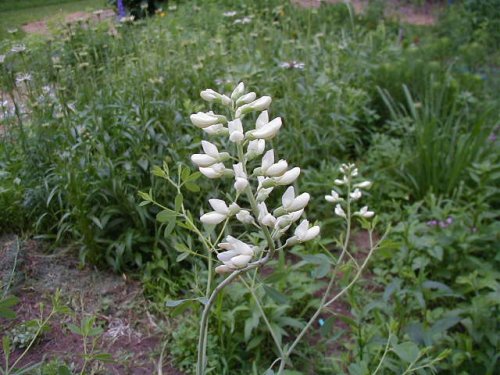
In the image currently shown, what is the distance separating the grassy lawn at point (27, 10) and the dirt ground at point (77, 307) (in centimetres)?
112

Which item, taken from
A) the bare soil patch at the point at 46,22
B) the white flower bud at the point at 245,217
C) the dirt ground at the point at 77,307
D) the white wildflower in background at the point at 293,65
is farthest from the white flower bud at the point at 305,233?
the white wildflower in background at the point at 293,65

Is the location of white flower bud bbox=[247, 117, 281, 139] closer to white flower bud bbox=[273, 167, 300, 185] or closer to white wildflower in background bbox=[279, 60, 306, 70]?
white flower bud bbox=[273, 167, 300, 185]

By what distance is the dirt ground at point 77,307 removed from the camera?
7.19ft

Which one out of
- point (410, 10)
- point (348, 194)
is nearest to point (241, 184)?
point (348, 194)

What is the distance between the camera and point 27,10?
2.97 metres

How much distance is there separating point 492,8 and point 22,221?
6.30 meters

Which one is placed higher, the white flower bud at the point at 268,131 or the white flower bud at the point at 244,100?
the white flower bud at the point at 244,100

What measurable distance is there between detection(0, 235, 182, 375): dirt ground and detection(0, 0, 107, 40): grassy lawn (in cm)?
112

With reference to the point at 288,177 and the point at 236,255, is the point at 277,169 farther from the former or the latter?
the point at 236,255

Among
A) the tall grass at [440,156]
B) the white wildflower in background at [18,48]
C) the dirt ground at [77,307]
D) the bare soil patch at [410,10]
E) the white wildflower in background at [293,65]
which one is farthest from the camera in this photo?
the bare soil patch at [410,10]

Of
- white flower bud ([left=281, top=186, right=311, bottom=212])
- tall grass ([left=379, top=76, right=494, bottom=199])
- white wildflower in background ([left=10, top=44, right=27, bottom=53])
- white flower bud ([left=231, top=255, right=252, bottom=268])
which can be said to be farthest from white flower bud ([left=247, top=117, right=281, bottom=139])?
tall grass ([left=379, top=76, right=494, bottom=199])

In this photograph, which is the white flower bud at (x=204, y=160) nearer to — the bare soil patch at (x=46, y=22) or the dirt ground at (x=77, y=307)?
the dirt ground at (x=77, y=307)

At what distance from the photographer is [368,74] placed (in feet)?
14.5

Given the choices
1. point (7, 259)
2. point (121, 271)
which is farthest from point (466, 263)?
point (7, 259)
